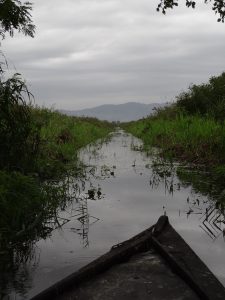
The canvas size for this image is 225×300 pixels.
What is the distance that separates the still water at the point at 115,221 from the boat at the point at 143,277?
1.19 feet

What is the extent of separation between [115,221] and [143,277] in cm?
Answer: 218

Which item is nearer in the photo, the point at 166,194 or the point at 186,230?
the point at 186,230

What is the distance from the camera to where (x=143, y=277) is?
3.50m

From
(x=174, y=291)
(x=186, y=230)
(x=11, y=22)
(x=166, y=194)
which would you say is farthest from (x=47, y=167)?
(x=174, y=291)

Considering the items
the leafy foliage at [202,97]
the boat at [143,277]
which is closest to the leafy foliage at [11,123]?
the boat at [143,277]

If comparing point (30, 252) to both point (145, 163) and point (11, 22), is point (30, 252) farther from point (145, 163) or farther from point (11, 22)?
point (145, 163)

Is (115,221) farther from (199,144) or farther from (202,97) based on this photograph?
(202,97)

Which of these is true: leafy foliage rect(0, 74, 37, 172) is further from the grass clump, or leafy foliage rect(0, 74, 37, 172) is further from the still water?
the grass clump

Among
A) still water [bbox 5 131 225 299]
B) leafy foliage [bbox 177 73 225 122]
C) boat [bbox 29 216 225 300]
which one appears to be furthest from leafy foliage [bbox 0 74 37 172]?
leafy foliage [bbox 177 73 225 122]

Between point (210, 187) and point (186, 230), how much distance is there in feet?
7.51

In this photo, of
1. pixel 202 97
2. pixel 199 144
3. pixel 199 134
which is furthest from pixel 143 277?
pixel 202 97

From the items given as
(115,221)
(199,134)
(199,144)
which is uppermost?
(199,134)

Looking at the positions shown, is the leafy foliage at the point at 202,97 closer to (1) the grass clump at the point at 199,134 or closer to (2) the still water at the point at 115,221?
(1) the grass clump at the point at 199,134

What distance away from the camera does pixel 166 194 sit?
23.9 feet
